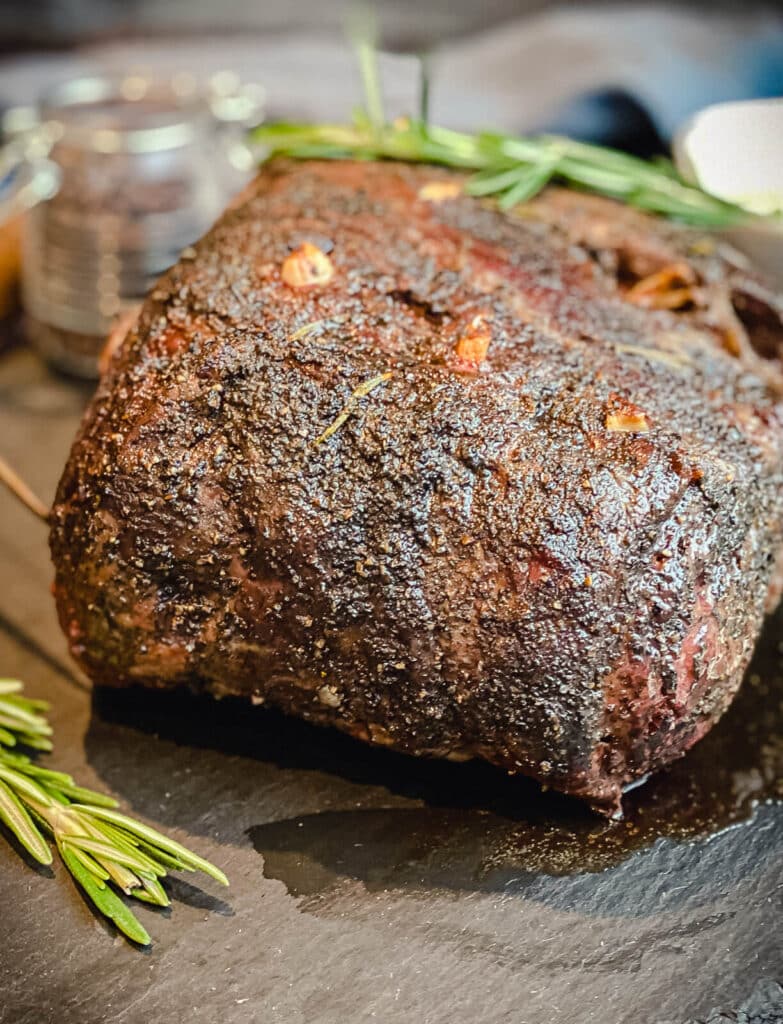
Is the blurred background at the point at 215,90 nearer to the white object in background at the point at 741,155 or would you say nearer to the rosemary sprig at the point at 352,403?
the white object in background at the point at 741,155

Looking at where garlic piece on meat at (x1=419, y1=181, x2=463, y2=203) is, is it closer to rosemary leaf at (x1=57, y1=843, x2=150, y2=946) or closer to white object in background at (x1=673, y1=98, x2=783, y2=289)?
white object in background at (x1=673, y1=98, x2=783, y2=289)

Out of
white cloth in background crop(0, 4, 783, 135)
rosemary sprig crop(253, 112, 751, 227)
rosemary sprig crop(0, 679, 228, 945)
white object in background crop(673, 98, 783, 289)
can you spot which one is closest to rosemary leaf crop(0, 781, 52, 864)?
rosemary sprig crop(0, 679, 228, 945)

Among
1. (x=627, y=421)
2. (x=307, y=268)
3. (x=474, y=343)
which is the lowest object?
(x=627, y=421)

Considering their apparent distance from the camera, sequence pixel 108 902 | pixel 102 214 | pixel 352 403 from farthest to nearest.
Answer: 1. pixel 102 214
2. pixel 352 403
3. pixel 108 902

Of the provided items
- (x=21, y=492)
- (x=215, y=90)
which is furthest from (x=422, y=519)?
(x=215, y=90)

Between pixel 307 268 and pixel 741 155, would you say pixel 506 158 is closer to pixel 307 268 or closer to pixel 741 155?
pixel 307 268

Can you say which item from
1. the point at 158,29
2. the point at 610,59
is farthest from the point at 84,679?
the point at 158,29
